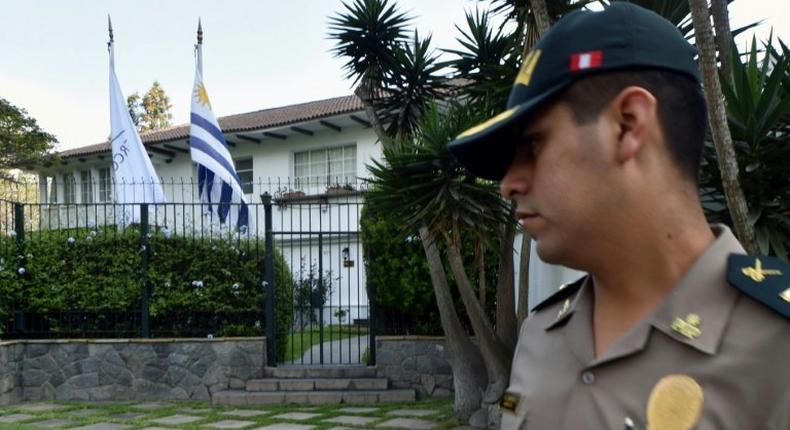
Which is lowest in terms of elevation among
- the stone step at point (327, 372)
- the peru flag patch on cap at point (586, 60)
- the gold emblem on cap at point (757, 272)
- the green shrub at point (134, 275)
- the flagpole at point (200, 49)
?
the stone step at point (327, 372)

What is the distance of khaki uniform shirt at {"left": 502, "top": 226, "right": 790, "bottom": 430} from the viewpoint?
86cm

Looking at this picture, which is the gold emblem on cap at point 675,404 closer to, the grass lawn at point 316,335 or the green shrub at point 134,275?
the green shrub at point 134,275

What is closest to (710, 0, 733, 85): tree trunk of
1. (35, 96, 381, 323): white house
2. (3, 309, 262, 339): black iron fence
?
(3, 309, 262, 339): black iron fence

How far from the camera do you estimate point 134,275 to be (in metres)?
9.48

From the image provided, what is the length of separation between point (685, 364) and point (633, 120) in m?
0.34

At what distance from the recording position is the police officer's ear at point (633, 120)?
92 centimetres

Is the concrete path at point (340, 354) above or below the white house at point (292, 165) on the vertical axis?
below

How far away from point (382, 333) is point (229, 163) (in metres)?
4.33

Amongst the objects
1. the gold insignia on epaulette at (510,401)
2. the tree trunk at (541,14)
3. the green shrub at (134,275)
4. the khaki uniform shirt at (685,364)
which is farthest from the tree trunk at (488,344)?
the khaki uniform shirt at (685,364)

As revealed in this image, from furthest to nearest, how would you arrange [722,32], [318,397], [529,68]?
[318,397], [722,32], [529,68]

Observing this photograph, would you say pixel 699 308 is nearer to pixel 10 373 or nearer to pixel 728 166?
pixel 728 166

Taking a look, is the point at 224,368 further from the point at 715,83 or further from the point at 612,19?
the point at 612,19

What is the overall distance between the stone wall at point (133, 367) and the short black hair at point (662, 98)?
8.57m

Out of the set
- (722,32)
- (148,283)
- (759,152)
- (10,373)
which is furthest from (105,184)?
(759,152)
